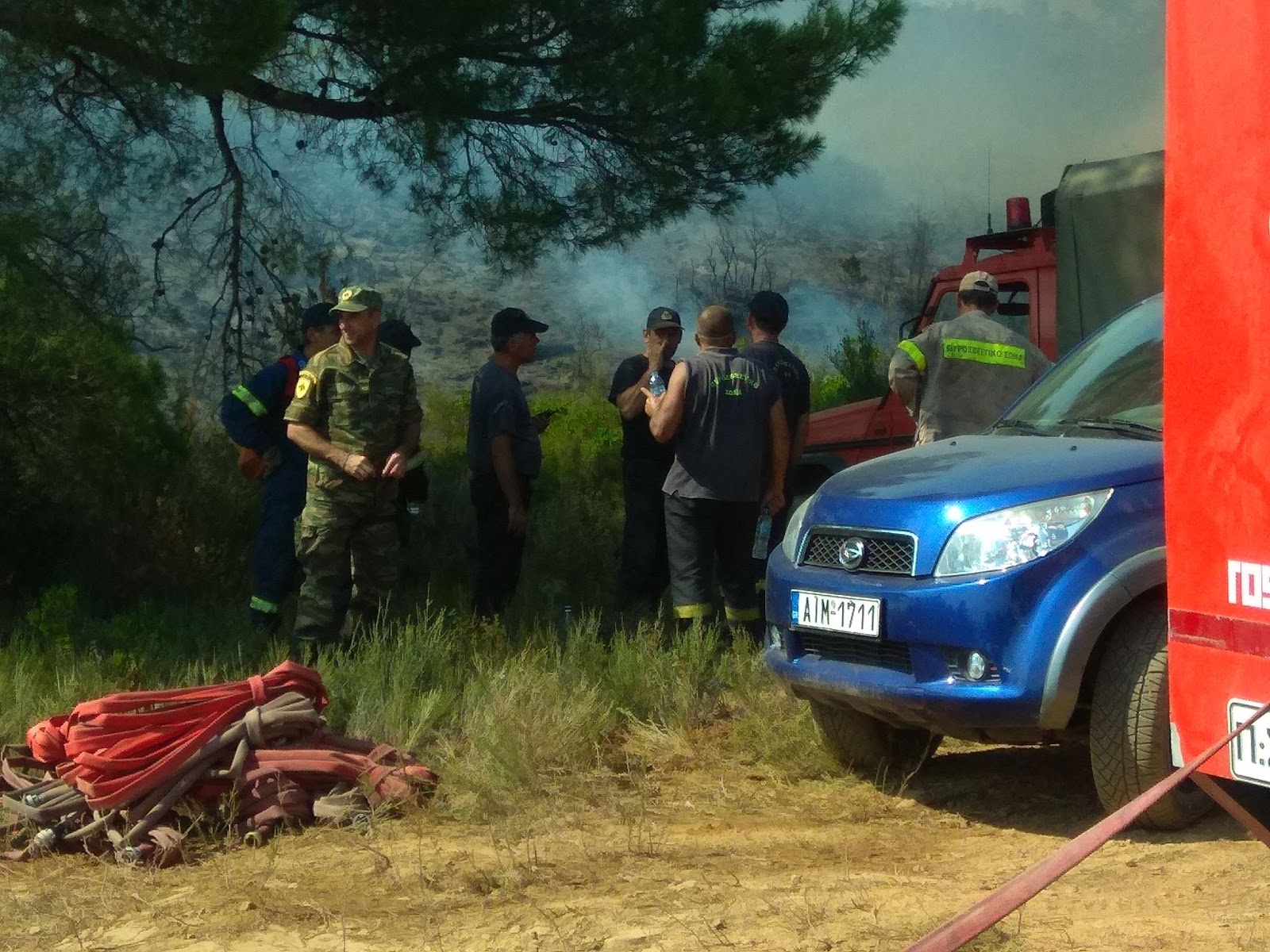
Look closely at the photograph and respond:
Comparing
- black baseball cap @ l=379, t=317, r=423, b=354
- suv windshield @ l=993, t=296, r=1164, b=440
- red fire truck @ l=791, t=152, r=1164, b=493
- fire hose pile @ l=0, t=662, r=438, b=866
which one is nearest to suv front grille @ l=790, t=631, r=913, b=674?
suv windshield @ l=993, t=296, r=1164, b=440

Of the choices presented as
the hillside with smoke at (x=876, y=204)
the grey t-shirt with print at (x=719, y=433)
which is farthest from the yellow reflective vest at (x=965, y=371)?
the hillside with smoke at (x=876, y=204)

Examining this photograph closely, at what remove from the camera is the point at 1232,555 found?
336 centimetres

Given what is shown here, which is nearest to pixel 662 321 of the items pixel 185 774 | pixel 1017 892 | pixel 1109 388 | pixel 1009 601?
pixel 1109 388

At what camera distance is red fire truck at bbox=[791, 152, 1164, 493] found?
9359mm

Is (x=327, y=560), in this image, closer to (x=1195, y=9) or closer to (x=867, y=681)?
(x=867, y=681)

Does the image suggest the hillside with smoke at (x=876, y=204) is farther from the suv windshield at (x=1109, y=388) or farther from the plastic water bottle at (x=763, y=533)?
the suv windshield at (x=1109, y=388)

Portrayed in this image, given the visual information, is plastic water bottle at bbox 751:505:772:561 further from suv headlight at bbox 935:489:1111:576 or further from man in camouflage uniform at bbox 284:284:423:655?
suv headlight at bbox 935:489:1111:576

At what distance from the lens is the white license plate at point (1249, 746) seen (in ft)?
10.8

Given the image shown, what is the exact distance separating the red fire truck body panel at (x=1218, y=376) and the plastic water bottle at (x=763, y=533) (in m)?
4.35

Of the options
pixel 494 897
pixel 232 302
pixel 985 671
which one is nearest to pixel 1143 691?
pixel 985 671

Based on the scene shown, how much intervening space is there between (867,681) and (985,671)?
41cm

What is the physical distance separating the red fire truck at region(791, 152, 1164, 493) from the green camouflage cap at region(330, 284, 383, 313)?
296cm

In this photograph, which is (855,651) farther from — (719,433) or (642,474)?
(642,474)

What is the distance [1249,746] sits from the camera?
3.33m
